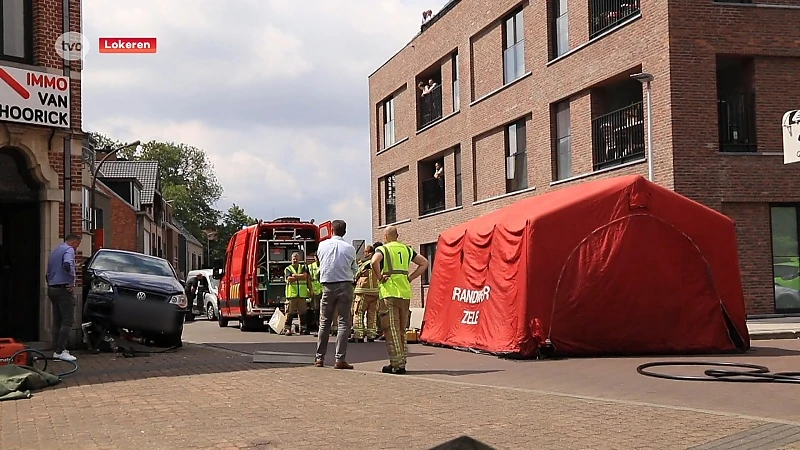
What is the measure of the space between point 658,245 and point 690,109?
787 centimetres

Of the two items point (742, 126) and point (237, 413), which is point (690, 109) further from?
point (237, 413)

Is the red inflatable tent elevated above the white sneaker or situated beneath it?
elevated above

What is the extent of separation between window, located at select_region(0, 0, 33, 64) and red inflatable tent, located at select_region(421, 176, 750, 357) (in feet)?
29.4

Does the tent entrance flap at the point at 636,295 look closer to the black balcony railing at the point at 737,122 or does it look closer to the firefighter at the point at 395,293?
the firefighter at the point at 395,293

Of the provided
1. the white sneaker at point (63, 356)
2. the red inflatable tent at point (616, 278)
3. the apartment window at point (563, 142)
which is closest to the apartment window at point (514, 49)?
the apartment window at point (563, 142)

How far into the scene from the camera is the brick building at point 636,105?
70.2 feet

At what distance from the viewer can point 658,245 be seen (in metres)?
14.5

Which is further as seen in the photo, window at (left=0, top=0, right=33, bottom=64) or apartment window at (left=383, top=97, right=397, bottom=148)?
apartment window at (left=383, top=97, right=397, bottom=148)

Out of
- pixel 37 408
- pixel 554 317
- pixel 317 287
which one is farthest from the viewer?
pixel 317 287

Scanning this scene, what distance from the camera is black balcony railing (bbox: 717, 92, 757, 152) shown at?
71.9 ft

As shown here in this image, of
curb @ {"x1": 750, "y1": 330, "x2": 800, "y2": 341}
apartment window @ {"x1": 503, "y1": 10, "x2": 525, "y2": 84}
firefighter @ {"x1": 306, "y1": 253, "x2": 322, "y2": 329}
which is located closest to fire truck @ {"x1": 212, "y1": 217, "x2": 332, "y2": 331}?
firefighter @ {"x1": 306, "y1": 253, "x2": 322, "y2": 329}

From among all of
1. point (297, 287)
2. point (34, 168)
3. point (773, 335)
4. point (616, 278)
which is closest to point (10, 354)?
point (34, 168)

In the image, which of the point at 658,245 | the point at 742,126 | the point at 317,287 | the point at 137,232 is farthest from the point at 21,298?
the point at 137,232

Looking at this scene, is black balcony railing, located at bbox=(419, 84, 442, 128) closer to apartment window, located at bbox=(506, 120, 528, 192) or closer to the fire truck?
apartment window, located at bbox=(506, 120, 528, 192)
